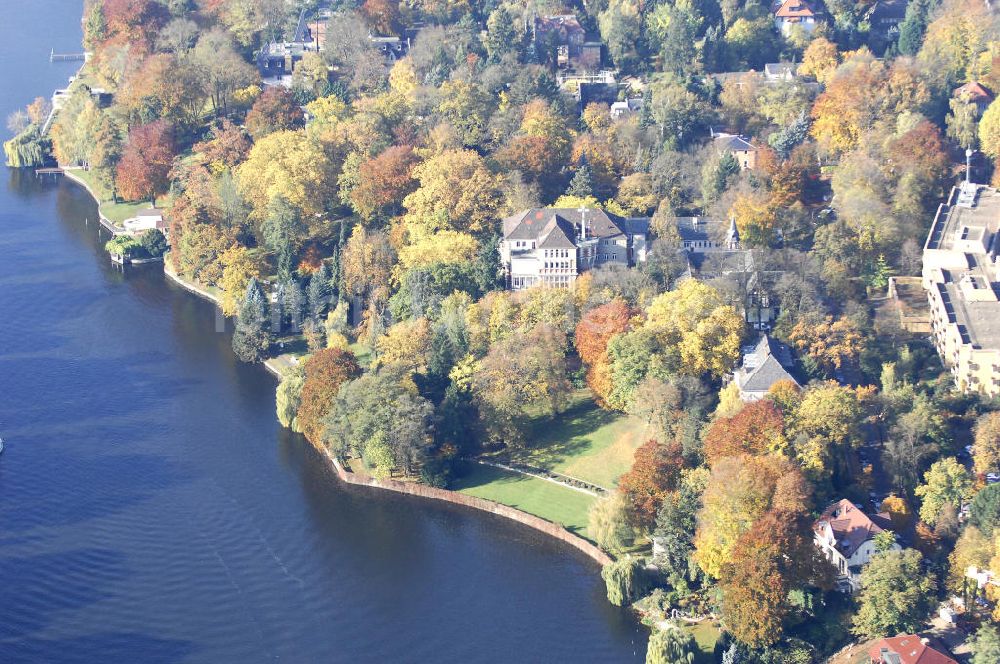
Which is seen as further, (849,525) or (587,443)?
(587,443)

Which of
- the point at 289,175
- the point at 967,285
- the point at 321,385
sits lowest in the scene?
the point at 321,385

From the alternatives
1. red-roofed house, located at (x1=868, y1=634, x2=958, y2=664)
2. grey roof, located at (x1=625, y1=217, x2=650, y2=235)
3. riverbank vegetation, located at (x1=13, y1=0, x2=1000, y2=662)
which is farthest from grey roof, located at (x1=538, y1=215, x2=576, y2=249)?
red-roofed house, located at (x1=868, y1=634, x2=958, y2=664)

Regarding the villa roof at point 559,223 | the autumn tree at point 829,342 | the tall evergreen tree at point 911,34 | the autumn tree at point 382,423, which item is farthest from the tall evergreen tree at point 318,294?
the tall evergreen tree at point 911,34

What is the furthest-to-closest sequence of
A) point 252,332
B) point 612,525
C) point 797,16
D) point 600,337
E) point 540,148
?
point 797,16
point 540,148
point 252,332
point 600,337
point 612,525

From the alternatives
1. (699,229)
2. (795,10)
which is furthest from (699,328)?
(795,10)

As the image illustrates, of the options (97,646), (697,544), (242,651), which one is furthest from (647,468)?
(97,646)

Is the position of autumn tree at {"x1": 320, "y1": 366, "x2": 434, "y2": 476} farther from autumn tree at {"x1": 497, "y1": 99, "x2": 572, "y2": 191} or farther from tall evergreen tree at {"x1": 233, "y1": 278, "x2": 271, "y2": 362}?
autumn tree at {"x1": 497, "y1": 99, "x2": 572, "y2": 191}

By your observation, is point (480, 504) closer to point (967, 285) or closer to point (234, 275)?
point (234, 275)
